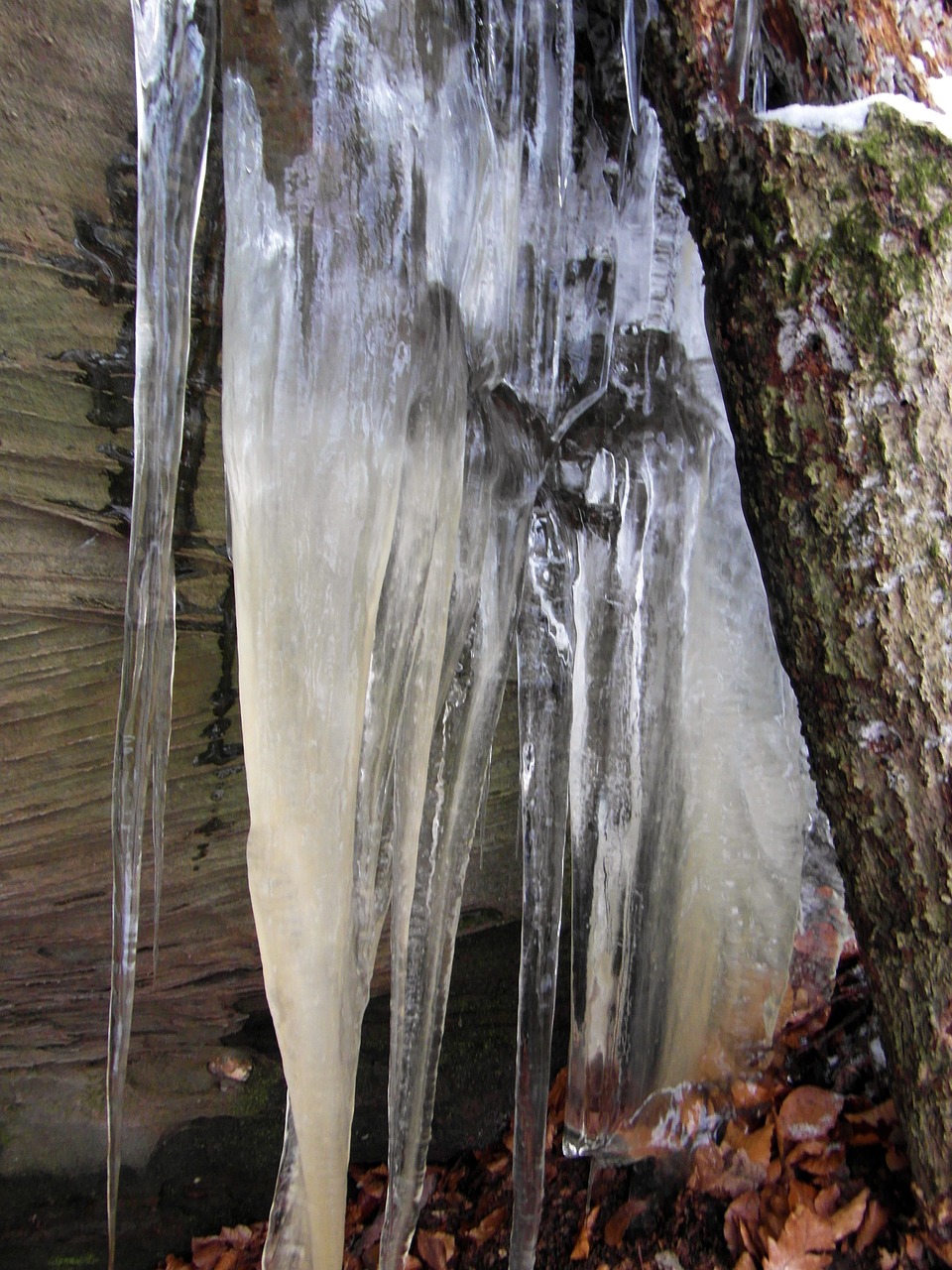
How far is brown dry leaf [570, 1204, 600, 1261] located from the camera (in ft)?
5.40

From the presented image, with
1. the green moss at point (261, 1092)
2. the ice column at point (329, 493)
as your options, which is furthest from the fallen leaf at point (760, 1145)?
the green moss at point (261, 1092)

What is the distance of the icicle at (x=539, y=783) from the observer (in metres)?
1.52

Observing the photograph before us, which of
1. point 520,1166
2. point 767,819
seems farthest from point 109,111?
point 520,1166

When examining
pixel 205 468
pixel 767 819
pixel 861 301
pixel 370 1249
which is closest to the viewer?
pixel 861 301

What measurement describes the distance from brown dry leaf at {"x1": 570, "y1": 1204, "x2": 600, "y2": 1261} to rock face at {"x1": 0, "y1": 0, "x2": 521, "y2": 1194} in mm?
412

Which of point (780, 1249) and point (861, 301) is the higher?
point (861, 301)

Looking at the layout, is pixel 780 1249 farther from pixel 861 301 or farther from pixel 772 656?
pixel 861 301

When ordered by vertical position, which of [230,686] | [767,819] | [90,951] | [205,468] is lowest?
[90,951]

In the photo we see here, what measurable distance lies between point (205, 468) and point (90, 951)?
38.3 inches

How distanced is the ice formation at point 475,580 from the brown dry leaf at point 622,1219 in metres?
0.08

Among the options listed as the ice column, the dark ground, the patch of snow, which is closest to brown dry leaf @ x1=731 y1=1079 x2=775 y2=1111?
the dark ground

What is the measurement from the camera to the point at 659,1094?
170 cm

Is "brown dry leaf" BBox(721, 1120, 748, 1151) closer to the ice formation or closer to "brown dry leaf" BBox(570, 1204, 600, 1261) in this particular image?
the ice formation

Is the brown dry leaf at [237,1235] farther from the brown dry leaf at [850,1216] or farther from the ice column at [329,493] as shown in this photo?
the brown dry leaf at [850,1216]
